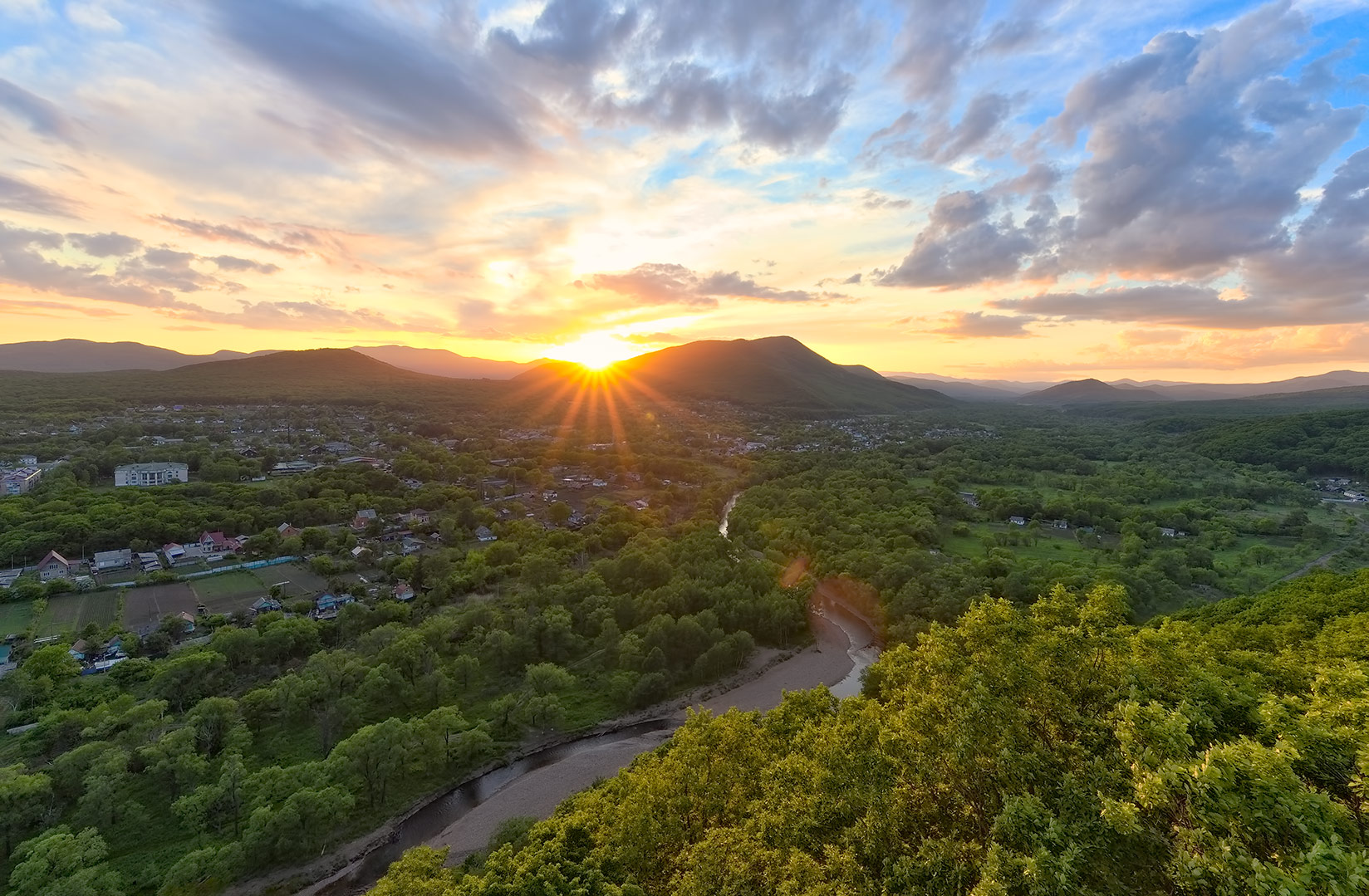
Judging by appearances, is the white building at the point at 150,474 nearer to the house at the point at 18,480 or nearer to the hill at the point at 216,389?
the house at the point at 18,480

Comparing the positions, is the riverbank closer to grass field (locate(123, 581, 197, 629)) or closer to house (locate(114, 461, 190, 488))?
grass field (locate(123, 581, 197, 629))

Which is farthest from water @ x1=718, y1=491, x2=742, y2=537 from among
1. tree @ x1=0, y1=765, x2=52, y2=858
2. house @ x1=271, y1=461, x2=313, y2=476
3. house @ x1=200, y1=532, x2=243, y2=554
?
house @ x1=271, y1=461, x2=313, y2=476

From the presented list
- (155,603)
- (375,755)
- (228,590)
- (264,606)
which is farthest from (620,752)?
(155,603)

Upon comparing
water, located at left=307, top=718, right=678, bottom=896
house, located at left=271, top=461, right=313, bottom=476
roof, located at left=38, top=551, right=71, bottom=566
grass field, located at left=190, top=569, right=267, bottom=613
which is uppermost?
house, located at left=271, top=461, right=313, bottom=476

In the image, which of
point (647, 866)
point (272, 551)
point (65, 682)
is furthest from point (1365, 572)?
point (272, 551)

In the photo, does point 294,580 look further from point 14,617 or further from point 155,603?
point 14,617

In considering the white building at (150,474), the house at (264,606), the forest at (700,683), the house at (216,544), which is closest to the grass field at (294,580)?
the house at (264,606)

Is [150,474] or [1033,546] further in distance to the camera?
[150,474]
